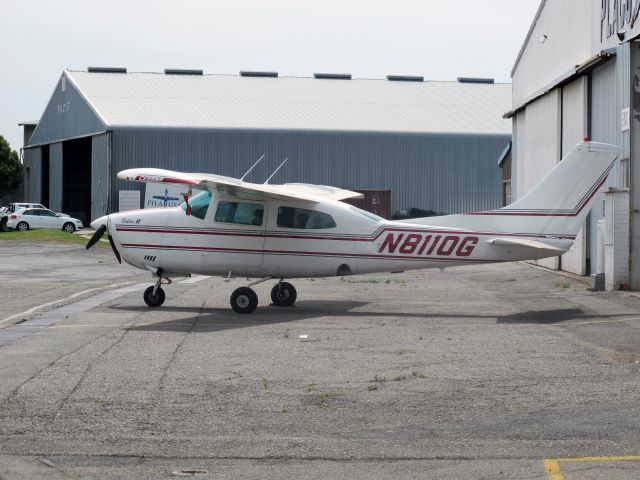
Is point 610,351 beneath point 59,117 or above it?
beneath

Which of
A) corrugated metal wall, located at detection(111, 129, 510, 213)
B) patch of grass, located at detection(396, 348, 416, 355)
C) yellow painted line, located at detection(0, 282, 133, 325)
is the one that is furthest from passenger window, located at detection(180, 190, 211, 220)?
corrugated metal wall, located at detection(111, 129, 510, 213)

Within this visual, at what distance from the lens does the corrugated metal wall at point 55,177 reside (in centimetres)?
7781

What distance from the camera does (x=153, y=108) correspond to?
218ft

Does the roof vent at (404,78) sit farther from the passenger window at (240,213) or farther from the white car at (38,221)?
the passenger window at (240,213)

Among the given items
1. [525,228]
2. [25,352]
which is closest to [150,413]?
[25,352]

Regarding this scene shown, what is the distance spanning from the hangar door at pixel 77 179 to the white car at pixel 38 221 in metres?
14.5

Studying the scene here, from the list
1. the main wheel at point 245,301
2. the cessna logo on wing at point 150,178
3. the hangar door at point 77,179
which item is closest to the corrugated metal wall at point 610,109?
the main wheel at point 245,301

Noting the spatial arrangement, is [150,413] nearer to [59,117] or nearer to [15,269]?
[15,269]

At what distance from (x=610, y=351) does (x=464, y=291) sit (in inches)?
422

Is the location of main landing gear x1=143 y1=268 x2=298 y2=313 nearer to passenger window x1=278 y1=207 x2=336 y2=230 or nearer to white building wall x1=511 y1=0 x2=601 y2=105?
passenger window x1=278 y1=207 x2=336 y2=230

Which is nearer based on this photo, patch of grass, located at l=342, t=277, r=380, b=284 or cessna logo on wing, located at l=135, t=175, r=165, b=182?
cessna logo on wing, located at l=135, t=175, r=165, b=182

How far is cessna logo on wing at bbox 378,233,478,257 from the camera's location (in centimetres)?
1734

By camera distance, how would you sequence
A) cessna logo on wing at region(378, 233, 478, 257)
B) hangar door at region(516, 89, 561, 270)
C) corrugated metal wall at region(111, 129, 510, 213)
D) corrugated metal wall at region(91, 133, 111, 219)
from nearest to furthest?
1. cessna logo on wing at region(378, 233, 478, 257)
2. hangar door at region(516, 89, 561, 270)
3. corrugated metal wall at region(111, 129, 510, 213)
4. corrugated metal wall at region(91, 133, 111, 219)

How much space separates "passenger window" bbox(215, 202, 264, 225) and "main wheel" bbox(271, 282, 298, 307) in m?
1.72
